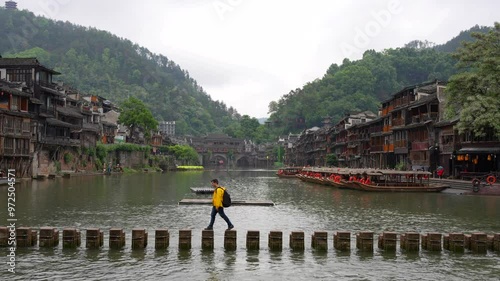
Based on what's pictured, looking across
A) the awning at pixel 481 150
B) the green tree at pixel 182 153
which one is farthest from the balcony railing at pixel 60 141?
the green tree at pixel 182 153

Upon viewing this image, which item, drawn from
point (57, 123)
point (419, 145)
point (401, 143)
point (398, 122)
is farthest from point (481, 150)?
point (57, 123)

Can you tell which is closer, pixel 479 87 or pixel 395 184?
pixel 479 87

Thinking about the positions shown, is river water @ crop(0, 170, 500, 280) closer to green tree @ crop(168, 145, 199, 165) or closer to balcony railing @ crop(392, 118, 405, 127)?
balcony railing @ crop(392, 118, 405, 127)

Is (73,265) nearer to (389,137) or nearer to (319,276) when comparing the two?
(319,276)

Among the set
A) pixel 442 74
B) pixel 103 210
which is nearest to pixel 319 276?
pixel 103 210

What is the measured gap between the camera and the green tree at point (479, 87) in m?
46.8

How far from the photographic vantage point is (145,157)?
401ft

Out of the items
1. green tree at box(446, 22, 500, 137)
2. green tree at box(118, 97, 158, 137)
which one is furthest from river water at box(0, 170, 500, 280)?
green tree at box(118, 97, 158, 137)

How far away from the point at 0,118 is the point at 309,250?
53215mm

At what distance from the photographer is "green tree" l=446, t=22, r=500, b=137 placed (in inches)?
1843

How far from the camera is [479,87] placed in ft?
163

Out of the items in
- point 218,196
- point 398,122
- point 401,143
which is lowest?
point 218,196

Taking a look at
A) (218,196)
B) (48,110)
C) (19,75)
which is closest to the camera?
(218,196)

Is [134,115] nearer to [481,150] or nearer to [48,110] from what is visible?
[48,110]
